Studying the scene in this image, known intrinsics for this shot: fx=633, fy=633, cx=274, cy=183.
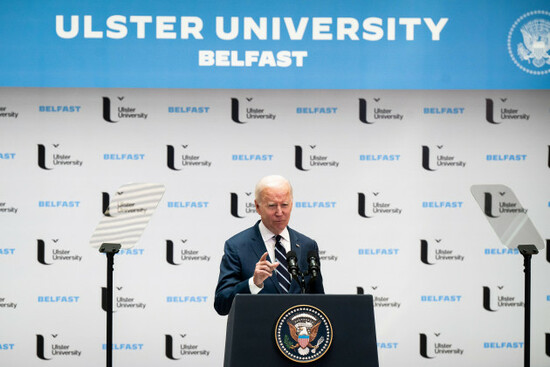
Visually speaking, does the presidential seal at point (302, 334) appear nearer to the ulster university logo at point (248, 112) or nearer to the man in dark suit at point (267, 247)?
the man in dark suit at point (267, 247)

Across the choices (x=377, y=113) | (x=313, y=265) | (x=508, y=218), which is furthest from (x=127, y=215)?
(x=508, y=218)

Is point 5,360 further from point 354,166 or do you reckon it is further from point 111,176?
point 354,166

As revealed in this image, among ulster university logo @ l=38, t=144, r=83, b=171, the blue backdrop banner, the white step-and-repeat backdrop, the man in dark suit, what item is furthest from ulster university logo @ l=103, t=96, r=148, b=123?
the man in dark suit

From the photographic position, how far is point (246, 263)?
2998mm

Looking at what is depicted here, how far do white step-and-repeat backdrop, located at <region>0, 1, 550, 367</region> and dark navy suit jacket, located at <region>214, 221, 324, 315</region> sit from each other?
177 cm

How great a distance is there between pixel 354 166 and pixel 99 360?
244 centimetres

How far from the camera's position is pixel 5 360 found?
477 cm

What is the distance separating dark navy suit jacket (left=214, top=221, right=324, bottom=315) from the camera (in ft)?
9.52

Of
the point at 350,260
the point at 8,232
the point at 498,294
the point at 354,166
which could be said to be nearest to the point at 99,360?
the point at 8,232

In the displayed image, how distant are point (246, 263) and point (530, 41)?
3.09 m

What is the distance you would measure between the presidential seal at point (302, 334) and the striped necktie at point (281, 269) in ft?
2.51

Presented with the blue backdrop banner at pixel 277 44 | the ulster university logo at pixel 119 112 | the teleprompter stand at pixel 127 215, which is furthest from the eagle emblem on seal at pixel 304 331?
the ulster university logo at pixel 119 112

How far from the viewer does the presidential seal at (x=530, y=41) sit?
15.6 feet

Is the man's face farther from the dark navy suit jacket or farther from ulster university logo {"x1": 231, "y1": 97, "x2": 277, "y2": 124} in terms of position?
ulster university logo {"x1": 231, "y1": 97, "x2": 277, "y2": 124}
